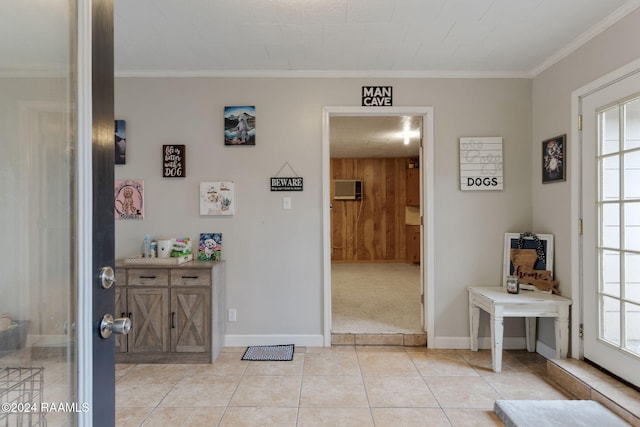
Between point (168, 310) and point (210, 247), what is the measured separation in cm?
61

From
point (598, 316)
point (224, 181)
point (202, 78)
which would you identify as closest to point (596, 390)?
point (598, 316)

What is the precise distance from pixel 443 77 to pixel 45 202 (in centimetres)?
311

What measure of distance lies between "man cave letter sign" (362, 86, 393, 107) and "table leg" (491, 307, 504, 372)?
6.46ft

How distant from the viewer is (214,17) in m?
2.22

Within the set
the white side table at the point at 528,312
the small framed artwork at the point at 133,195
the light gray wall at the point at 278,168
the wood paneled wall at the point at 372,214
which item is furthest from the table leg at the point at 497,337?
the wood paneled wall at the point at 372,214

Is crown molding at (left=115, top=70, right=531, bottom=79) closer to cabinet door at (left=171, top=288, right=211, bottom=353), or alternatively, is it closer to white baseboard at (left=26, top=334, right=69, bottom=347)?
cabinet door at (left=171, top=288, right=211, bottom=353)

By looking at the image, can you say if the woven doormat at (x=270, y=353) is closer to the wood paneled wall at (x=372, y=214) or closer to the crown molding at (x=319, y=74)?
the crown molding at (x=319, y=74)

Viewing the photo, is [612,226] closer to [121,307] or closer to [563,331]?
[563,331]

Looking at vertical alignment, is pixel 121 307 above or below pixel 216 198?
below

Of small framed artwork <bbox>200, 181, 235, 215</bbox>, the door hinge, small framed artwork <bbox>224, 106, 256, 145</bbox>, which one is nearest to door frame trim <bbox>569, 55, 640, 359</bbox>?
the door hinge

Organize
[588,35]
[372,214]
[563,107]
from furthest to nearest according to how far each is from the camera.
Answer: [372,214] < [563,107] < [588,35]

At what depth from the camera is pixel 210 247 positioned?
9.95 ft

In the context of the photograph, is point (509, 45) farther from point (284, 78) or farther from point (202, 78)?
point (202, 78)

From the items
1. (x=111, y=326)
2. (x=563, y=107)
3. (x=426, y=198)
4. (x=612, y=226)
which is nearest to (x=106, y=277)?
(x=111, y=326)
